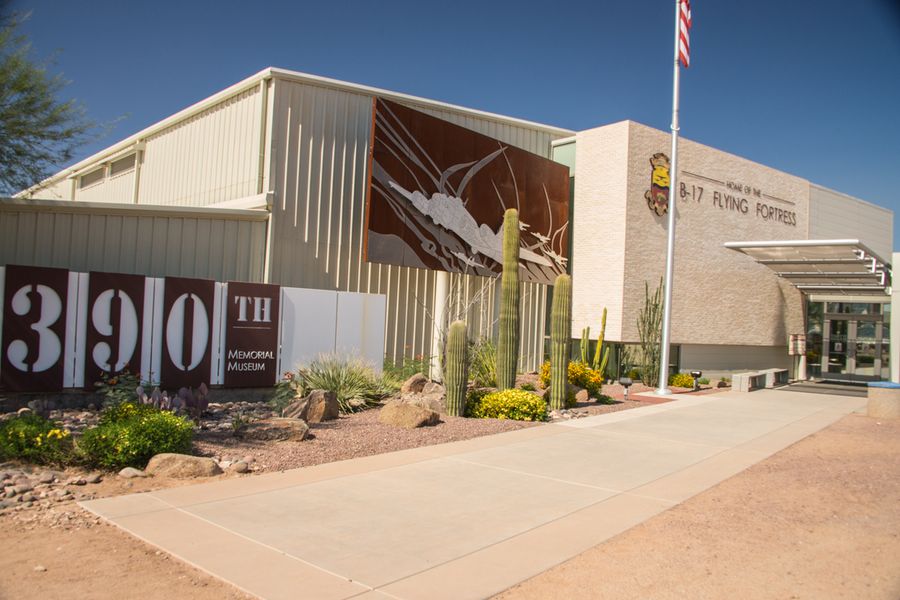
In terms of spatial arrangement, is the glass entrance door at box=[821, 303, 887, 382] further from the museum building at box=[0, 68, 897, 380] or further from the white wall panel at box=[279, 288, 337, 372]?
the white wall panel at box=[279, 288, 337, 372]

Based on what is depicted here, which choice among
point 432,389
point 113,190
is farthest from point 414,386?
point 113,190

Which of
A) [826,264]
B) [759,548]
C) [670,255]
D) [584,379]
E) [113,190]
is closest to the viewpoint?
[759,548]

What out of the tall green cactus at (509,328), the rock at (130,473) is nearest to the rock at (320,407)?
the tall green cactus at (509,328)

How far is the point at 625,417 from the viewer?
14.7 metres

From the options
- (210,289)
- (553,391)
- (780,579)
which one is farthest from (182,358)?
(780,579)

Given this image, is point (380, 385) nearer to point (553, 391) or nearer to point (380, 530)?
point (553, 391)

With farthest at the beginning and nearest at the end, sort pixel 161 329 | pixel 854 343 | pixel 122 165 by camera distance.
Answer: pixel 854 343 < pixel 122 165 < pixel 161 329

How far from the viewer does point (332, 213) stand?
18.1m

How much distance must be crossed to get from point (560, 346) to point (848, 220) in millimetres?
25893

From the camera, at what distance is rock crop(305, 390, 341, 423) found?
11.9 m

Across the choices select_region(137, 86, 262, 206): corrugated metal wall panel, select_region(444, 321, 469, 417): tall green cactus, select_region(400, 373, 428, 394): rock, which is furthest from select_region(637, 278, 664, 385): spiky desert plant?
select_region(137, 86, 262, 206): corrugated metal wall panel

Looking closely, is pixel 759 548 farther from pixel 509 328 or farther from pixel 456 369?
pixel 509 328

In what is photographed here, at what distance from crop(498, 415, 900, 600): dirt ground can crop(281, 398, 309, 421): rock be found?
6.27 m

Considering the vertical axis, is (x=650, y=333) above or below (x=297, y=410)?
above
